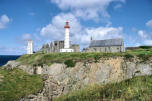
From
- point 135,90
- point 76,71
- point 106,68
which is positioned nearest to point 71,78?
point 76,71

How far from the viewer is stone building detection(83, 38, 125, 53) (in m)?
39.8

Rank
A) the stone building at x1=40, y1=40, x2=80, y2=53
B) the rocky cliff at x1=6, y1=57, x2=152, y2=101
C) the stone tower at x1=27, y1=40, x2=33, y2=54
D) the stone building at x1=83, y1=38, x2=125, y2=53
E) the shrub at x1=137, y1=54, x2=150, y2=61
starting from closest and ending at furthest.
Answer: the rocky cliff at x1=6, y1=57, x2=152, y2=101 < the shrub at x1=137, y1=54, x2=150, y2=61 < the stone building at x1=83, y1=38, x2=125, y2=53 < the stone building at x1=40, y1=40, x2=80, y2=53 < the stone tower at x1=27, y1=40, x2=33, y2=54

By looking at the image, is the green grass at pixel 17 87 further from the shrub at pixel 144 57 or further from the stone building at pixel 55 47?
the stone building at pixel 55 47

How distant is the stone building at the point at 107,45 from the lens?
130ft

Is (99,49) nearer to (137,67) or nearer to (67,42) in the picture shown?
(67,42)

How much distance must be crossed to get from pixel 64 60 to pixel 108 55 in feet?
29.5

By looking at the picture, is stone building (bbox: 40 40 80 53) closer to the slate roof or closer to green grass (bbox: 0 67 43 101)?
the slate roof

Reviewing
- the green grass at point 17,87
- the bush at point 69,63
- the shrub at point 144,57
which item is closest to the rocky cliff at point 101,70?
the bush at point 69,63

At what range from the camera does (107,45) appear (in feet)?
136

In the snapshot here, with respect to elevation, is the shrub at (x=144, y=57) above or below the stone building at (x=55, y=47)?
below

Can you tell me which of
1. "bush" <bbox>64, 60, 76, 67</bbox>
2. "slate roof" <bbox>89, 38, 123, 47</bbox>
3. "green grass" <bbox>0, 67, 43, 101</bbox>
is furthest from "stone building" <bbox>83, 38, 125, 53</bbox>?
"green grass" <bbox>0, 67, 43, 101</bbox>

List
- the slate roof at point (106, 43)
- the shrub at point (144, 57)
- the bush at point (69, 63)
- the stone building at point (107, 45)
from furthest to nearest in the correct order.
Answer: the slate roof at point (106, 43)
the stone building at point (107, 45)
the bush at point (69, 63)
the shrub at point (144, 57)

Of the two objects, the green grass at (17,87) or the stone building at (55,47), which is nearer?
the green grass at (17,87)

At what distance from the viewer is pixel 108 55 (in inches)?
1177
